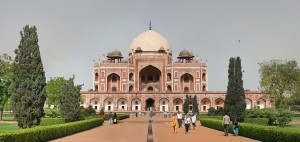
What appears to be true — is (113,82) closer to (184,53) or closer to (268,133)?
(184,53)

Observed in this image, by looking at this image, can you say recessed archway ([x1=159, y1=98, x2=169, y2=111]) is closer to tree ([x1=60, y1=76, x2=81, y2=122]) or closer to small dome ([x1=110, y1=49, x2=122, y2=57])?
small dome ([x1=110, y1=49, x2=122, y2=57])

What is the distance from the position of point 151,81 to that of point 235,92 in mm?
50711

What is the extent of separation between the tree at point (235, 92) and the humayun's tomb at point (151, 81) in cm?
3860

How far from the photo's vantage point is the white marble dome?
263 feet

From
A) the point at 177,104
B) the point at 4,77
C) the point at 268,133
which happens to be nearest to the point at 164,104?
the point at 177,104

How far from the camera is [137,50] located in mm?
77938

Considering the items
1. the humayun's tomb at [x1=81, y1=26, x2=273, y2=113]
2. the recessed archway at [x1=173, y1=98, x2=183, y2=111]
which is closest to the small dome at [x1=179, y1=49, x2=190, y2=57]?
the humayun's tomb at [x1=81, y1=26, x2=273, y2=113]

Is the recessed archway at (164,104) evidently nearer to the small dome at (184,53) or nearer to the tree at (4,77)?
the small dome at (184,53)

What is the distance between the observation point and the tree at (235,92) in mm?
28297

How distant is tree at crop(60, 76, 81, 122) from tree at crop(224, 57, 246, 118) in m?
11.0

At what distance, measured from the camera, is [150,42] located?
8050cm

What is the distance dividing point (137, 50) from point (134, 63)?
11.4 feet

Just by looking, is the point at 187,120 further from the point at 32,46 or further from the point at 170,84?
the point at 170,84

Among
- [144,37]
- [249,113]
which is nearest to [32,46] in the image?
[249,113]
